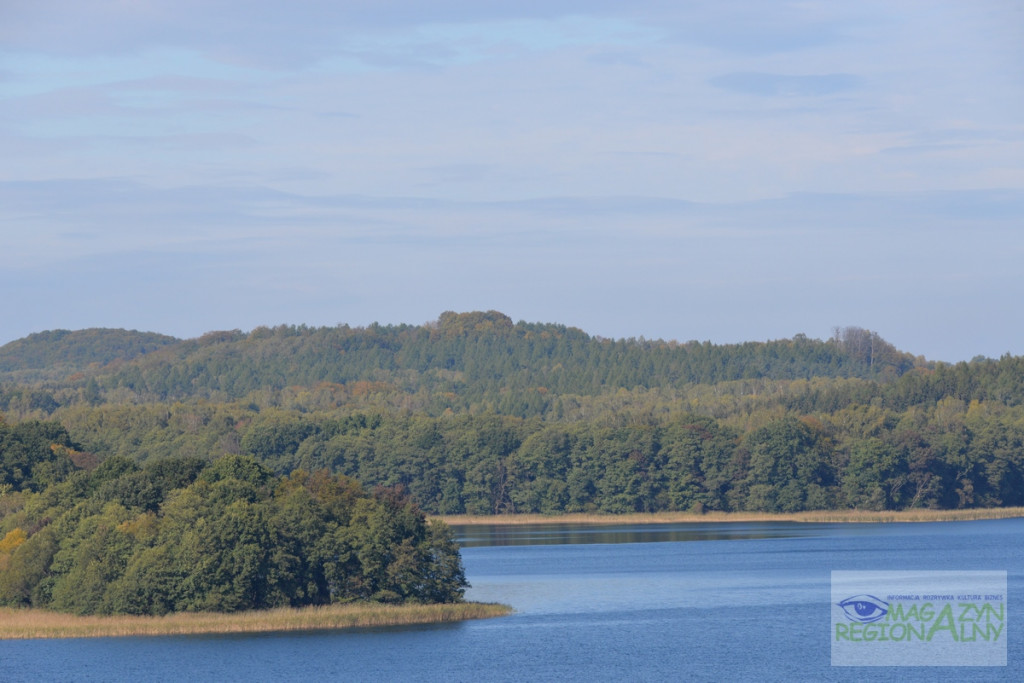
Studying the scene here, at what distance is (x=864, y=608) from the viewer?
60.9 metres

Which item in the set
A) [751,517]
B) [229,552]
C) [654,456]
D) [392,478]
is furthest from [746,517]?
A: [229,552]

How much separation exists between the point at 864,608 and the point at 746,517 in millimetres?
71104

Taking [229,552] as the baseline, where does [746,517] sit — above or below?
below

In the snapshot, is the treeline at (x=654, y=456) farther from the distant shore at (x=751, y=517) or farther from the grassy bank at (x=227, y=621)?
the grassy bank at (x=227, y=621)

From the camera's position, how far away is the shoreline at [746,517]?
124500 mm

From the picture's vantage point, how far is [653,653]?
51031 millimetres

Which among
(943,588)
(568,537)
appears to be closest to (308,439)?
(568,537)

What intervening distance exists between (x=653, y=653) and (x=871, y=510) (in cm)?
8344

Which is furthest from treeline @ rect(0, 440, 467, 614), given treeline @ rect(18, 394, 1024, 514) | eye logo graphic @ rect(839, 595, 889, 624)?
treeline @ rect(18, 394, 1024, 514)

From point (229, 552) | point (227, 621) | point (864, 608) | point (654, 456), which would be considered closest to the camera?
point (227, 621)

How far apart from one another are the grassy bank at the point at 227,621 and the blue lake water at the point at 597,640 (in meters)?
0.74

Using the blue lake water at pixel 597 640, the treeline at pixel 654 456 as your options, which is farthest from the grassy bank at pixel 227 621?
the treeline at pixel 654 456

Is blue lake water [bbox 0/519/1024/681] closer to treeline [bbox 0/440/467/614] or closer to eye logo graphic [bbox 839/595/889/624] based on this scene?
eye logo graphic [bbox 839/595/889/624]

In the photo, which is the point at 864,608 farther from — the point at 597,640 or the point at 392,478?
the point at 392,478
